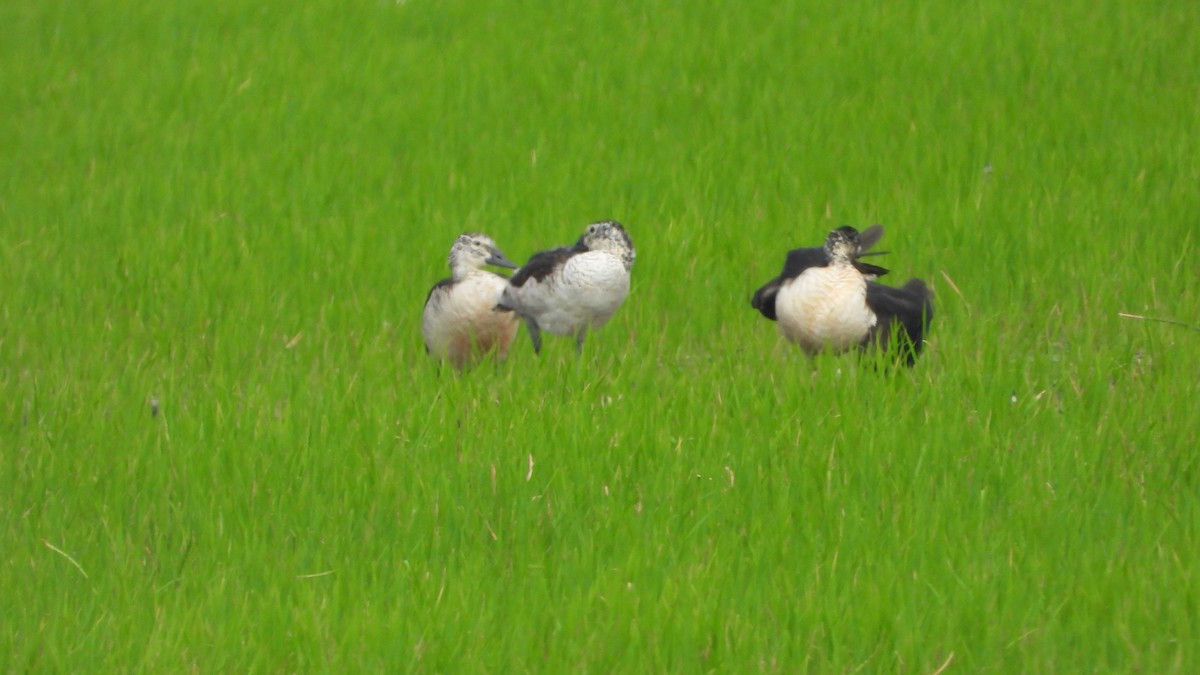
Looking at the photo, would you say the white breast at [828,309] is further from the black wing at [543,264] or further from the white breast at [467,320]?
the white breast at [467,320]

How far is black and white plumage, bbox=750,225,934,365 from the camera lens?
5055mm

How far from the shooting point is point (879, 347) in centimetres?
501

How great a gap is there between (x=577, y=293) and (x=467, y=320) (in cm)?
57

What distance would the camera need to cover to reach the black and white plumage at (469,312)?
547cm

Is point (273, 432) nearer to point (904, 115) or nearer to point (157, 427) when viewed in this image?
point (157, 427)

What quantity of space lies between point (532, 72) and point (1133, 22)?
3863 millimetres

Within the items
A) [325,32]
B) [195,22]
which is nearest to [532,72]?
[325,32]

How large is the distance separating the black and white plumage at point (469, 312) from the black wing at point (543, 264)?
0.18 meters

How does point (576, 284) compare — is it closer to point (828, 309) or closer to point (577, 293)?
point (577, 293)

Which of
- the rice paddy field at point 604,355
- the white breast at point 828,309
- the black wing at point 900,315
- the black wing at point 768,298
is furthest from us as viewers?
the black wing at point 768,298

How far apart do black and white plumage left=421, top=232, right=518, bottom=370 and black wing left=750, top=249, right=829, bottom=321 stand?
0.98 meters

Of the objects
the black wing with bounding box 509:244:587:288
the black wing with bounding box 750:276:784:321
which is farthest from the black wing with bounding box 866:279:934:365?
the black wing with bounding box 509:244:587:288

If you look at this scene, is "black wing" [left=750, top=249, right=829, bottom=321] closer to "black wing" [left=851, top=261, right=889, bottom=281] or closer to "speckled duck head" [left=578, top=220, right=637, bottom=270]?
"black wing" [left=851, top=261, right=889, bottom=281]

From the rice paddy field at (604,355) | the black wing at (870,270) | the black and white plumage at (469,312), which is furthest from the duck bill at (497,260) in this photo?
the black wing at (870,270)
